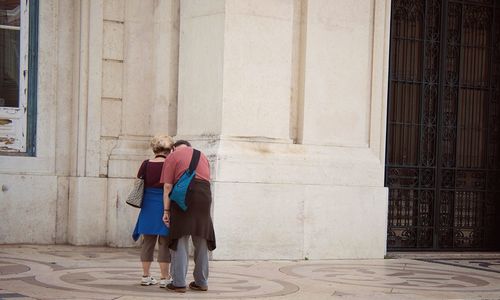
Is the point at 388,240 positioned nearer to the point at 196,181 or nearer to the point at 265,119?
the point at 265,119

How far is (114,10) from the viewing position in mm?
13055

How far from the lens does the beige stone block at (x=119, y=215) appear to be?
1289 centimetres

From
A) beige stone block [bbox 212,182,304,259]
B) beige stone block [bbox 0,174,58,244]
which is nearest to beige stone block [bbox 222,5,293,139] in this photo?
beige stone block [bbox 212,182,304,259]

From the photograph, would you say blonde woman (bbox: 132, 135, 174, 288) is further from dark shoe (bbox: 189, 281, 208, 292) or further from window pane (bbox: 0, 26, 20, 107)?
window pane (bbox: 0, 26, 20, 107)

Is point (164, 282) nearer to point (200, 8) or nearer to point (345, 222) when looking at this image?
point (345, 222)

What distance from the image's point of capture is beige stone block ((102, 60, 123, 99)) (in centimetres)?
1302

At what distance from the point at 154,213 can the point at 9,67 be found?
515cm

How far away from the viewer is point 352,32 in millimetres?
12781

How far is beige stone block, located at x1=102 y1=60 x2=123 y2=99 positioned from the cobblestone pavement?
2.30 meters

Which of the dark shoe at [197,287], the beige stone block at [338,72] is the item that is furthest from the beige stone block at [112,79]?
the dark shoe at [197,287]

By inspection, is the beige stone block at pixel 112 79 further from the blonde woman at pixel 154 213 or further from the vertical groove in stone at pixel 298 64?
the blonde woman at pixel 154 213

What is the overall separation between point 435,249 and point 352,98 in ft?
9.99

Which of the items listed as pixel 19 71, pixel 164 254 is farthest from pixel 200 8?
pixel 164 254

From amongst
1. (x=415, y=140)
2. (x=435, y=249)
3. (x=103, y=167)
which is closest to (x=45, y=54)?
(x=103, y=167)
